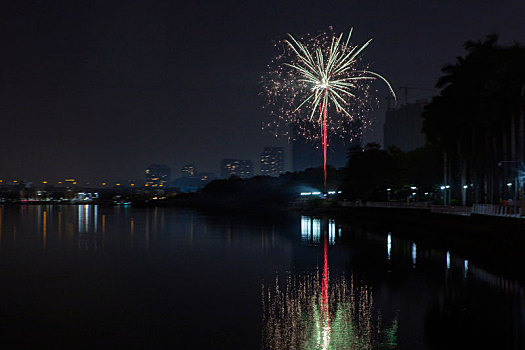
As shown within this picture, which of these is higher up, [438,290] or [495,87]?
[495,87]

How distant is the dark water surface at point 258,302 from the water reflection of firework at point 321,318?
1.1 inches

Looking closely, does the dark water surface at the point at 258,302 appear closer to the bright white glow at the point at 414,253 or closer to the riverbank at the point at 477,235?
the bright white glow at the point at 414,253

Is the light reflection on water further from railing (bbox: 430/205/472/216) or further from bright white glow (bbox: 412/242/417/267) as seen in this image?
railing (bbox: 430/205/472/216)

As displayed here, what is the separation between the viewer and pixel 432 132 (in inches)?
2530

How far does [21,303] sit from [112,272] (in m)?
6.79

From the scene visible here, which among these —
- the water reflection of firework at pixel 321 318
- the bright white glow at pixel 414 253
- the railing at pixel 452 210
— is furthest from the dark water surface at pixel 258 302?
the railing at pixel 452 210

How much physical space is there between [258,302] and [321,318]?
2878 mm

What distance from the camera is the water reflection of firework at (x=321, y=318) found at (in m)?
11.3

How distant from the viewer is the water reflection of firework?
1127cm

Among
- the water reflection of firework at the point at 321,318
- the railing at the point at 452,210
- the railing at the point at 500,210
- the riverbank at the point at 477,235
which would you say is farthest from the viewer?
the railing at the point at 452,210

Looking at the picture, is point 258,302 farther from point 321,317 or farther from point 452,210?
point 452,210

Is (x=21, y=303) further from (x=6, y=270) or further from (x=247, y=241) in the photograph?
(x=247, y=241)

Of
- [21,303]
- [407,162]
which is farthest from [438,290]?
[407,162]

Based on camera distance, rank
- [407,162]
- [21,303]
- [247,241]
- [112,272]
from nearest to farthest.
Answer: [21,303], [112,272], [247,241], [407,162]
